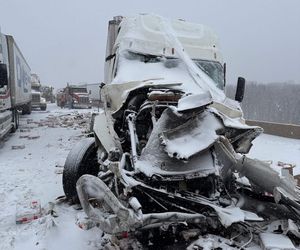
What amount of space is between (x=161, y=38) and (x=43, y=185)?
10.9 feet

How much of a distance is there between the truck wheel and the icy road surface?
0.26 m

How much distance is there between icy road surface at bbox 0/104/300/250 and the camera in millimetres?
3785

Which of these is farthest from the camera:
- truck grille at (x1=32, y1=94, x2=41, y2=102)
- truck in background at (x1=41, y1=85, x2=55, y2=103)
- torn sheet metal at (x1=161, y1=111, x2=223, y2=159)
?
truck in background at (x1=41, y1=85, x2=55, y2=103)

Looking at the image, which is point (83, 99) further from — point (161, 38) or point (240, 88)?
point (240, 88)

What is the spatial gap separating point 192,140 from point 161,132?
12.3 inches

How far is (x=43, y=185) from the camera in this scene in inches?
237

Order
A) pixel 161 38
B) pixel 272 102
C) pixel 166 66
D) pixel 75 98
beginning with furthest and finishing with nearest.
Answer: pixel 272 102 → pixel 75 98 → pixel 161 38 → pixel 166 66

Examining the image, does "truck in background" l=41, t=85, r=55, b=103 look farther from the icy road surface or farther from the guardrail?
the guardrail

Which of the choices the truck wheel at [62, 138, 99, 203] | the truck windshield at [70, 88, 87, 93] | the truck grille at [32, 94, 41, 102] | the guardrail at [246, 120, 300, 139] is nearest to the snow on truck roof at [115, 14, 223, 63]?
the truck wheel at [62, 138, 99, 203]

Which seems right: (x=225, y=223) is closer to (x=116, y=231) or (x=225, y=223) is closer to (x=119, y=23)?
(x=116, y=231)

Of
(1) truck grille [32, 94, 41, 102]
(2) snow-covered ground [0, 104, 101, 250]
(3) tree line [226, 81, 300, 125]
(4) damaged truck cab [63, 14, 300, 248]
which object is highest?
(4) damaged truck cab [63, 14, 300, 248]

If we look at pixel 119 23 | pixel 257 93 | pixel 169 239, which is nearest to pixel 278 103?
pixel 257 93

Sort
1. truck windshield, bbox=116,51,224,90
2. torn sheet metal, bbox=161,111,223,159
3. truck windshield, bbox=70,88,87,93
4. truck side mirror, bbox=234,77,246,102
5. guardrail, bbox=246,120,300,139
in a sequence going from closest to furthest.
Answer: torn sheet metal, bbox=161,111,223,159 → truck windshield, bbox=116,51,224,90 → truck side mirror, bbox=234,77,246,102 → guardrail, bbox=246,120,300,139 → truck windshield, bbox=70,88,87,93

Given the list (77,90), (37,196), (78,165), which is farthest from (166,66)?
(77,90)
